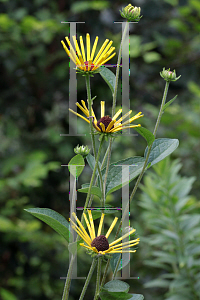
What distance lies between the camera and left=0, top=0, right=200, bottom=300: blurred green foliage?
1.11 m

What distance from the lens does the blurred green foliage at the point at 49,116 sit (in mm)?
1108

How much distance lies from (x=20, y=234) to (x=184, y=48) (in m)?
1.00

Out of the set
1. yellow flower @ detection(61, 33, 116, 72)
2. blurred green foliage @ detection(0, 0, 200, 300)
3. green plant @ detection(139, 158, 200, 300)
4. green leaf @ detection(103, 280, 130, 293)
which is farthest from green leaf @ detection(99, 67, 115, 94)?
blurred green foliage @ detection(0, 0, 200, 300)

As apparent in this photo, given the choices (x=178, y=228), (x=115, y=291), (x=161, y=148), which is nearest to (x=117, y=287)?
(x=115, y=291)

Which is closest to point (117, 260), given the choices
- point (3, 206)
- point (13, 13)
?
point (3, 206)

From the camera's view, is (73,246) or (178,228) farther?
(178,228)

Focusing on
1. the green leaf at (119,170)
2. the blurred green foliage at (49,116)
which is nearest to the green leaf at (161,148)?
the green leaf at (119,170)

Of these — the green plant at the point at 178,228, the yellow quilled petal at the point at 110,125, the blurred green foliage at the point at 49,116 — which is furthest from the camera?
the blurred green foliage at the point at 49,116

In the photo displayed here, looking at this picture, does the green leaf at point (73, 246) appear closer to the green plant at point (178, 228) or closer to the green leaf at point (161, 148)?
the green leaf at point (161, 148)

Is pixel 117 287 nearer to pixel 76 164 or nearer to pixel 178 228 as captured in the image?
pixel 76 164

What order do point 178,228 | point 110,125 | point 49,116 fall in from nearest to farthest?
1. point 110,125
2. point 178,228
3. point 49,116

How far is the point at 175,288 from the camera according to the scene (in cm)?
64

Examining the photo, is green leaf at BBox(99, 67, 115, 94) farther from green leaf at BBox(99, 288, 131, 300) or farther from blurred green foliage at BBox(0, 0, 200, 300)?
blurred green foliage at BBox(0, 0, 200, 300)

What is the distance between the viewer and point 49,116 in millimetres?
1367
